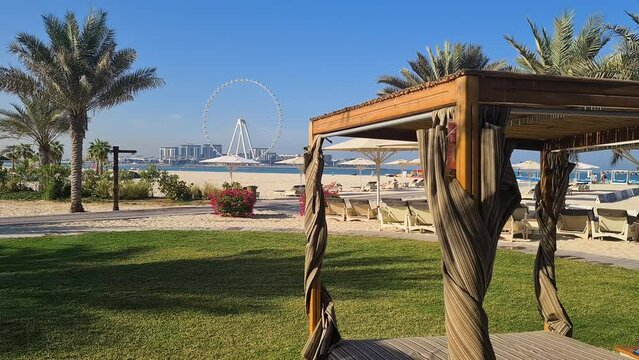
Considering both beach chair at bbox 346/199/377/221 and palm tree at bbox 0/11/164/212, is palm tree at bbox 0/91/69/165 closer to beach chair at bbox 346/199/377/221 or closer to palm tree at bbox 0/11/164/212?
palm tree at bbox 0/11/164/212

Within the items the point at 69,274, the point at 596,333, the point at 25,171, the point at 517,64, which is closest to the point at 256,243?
the point at 69,274

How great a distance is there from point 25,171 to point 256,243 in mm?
21203

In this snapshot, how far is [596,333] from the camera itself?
4.91 metres

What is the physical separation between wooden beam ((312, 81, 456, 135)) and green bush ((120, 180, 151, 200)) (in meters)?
20.8

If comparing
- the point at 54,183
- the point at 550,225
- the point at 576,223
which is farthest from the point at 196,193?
the point at 550,225

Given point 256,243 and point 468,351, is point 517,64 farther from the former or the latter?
point 468,351

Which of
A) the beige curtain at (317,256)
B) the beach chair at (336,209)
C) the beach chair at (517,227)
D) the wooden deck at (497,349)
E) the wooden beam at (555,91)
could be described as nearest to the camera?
the wooden beam at (555,91)

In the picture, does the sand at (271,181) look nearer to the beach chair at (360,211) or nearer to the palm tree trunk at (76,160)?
the palm tree trunk at (76,160)

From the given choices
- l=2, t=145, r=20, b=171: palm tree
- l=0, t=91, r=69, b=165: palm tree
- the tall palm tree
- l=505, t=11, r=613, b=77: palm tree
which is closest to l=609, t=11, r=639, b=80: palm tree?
l=505, t=11, r=613, b=77: palm tree

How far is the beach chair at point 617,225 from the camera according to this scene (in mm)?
10952

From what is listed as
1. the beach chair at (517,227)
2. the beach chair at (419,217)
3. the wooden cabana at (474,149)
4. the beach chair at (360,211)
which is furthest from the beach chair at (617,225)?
the wooden cabana at (474,149)

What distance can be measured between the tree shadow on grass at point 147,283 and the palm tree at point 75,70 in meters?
10.4

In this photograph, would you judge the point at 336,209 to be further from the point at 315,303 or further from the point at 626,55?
the point at 315,303

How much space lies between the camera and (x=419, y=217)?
12.3 m
